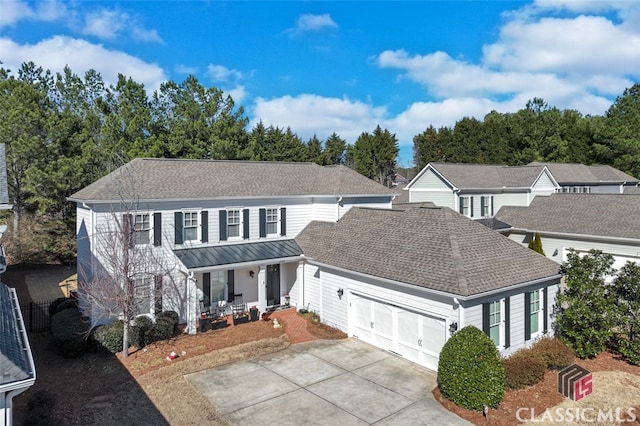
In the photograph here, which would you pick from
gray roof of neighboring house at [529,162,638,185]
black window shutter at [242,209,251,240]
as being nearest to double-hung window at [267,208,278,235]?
black window shutter at [242,209,251,240]

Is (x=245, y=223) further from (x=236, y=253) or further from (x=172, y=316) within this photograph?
(x=172, y=316)

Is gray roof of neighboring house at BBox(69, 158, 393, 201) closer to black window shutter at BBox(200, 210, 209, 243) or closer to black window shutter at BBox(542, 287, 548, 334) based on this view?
black window shutter at BBox(200, 210, 209, 243)

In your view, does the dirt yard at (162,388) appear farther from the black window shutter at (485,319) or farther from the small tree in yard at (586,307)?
the black window shutter at (485,319)

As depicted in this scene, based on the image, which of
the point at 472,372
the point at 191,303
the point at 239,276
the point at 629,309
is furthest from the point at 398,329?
the point at 191,303

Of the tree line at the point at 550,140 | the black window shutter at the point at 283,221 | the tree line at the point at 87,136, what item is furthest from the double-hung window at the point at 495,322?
the tree line at the point at 550,140

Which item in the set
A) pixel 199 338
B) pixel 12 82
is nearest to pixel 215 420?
pixel 199 338

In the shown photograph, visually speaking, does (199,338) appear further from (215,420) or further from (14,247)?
(14,247)
